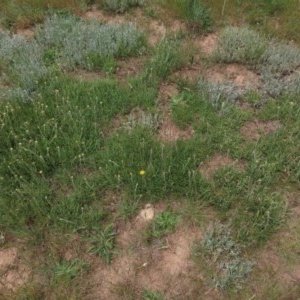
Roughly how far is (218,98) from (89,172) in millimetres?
1901

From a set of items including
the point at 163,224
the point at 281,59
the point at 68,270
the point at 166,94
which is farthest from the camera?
the point at 281,59

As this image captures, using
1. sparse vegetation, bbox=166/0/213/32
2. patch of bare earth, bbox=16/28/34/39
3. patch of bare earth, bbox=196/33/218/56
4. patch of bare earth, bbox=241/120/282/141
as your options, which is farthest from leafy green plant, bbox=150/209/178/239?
patch of bare earth, bbox=16/28/34/39

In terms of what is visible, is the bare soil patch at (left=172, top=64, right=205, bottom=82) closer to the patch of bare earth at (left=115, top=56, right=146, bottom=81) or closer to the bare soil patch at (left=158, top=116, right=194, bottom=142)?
the patch of bare earth at (left=115, top=56, right=146, bottom=81)

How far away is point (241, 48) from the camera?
6.00 metres

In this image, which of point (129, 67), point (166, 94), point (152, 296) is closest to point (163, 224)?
point (152, 296)

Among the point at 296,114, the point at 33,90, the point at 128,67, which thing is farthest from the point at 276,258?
the point at 33,90

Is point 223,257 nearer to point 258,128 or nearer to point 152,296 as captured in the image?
point 152,296

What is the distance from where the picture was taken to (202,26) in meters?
6.52

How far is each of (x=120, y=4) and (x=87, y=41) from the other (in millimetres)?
1094

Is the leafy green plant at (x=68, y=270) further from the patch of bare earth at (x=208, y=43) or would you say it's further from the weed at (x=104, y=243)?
the patch of bare earth at (x=208, y=43)

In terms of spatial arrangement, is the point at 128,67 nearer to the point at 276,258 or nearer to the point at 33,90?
the point at 33,90

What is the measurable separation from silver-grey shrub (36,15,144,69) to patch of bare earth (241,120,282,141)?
1976 mm

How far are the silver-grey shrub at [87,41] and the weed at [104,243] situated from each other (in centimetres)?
255

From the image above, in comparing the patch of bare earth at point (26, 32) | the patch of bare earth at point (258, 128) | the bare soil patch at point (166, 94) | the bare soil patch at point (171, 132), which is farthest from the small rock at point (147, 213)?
the patch of bare earth at point (26, 32)
